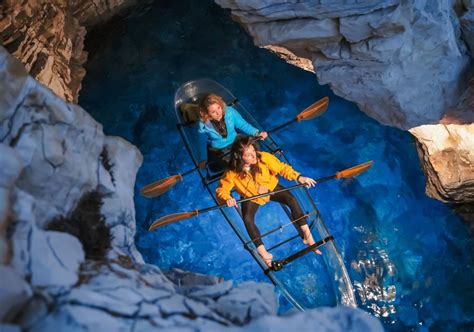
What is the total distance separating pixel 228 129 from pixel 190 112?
28.7 inches

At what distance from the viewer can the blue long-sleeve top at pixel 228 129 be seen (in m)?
5.77

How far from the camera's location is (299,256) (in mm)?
5191

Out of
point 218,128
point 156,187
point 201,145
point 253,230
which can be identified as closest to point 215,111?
point 218,128

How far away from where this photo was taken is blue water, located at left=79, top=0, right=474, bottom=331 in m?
5.95

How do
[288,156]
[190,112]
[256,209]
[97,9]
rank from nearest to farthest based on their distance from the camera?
1. [256,209]
2. [190,112]
3. [288,156]
4. [97,9]

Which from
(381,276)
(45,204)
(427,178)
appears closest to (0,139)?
(45,204)

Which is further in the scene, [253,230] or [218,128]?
[218,128]

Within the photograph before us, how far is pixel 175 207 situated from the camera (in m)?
6.73

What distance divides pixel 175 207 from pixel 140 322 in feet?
A: 14.1

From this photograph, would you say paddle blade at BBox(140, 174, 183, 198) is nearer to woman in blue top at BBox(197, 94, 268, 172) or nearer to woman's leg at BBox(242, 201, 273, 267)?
woman in blue top at BBox(197, 94, 268, 172)

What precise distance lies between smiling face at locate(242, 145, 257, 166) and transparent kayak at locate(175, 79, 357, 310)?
83cm

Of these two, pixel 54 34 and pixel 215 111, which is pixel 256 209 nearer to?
pixel 215 111

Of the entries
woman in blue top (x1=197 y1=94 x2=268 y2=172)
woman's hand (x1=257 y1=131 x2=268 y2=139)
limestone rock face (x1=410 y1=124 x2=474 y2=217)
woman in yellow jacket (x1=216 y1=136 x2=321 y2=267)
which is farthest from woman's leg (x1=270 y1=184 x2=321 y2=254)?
limestone rock face (x1=410 y1=124 x2=474 y2=217)

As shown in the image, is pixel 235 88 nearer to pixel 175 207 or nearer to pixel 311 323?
pixel 175 207
